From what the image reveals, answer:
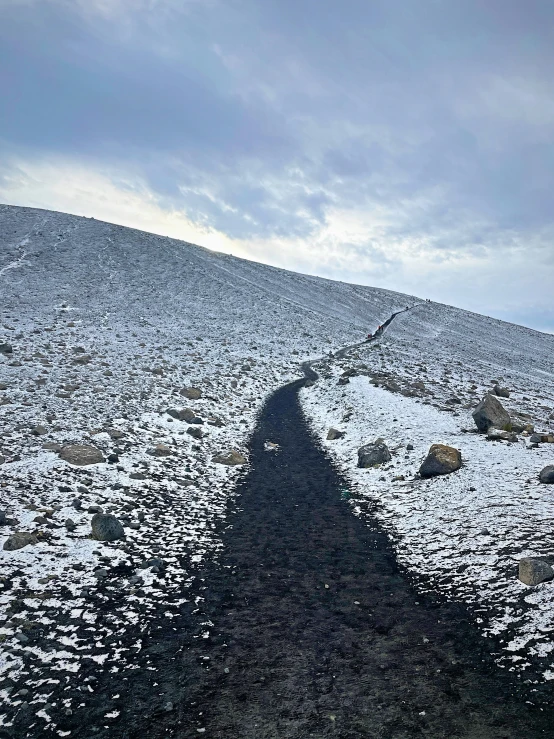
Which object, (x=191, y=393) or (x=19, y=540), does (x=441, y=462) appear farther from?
(x=191, y=393)

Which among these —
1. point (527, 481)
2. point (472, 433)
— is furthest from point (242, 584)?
point (472, 433)

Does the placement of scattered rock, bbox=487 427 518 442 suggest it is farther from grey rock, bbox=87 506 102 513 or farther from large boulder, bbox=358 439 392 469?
grey rock, bbox=87 506 102 513

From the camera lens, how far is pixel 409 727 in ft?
18.1

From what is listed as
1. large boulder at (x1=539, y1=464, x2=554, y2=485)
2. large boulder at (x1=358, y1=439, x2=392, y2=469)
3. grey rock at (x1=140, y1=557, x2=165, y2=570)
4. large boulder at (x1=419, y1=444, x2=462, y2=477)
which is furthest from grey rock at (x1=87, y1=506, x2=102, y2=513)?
large boulder at (x1=539, y1=464, x2=554, y2=485)

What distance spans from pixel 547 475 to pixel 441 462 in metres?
2.89

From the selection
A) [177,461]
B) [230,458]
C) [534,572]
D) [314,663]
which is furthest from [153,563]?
[534,572]

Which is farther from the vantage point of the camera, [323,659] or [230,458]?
[230,458]

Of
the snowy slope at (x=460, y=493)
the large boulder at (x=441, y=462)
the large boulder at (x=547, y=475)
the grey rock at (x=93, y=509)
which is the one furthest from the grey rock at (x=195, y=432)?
the large boulder at (x=547, y=475)

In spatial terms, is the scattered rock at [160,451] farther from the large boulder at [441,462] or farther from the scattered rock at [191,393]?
the large boulder at [441,462]

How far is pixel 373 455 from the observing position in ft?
52.3

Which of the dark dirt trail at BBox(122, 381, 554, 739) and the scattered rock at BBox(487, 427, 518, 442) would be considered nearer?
the dark dirt trail at BBox(122, 381, 554, 739)

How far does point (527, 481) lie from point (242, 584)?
8.39 meters

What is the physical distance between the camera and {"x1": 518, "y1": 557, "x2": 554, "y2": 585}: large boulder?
7797mm

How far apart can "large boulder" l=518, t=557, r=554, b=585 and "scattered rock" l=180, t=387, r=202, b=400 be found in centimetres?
1704
